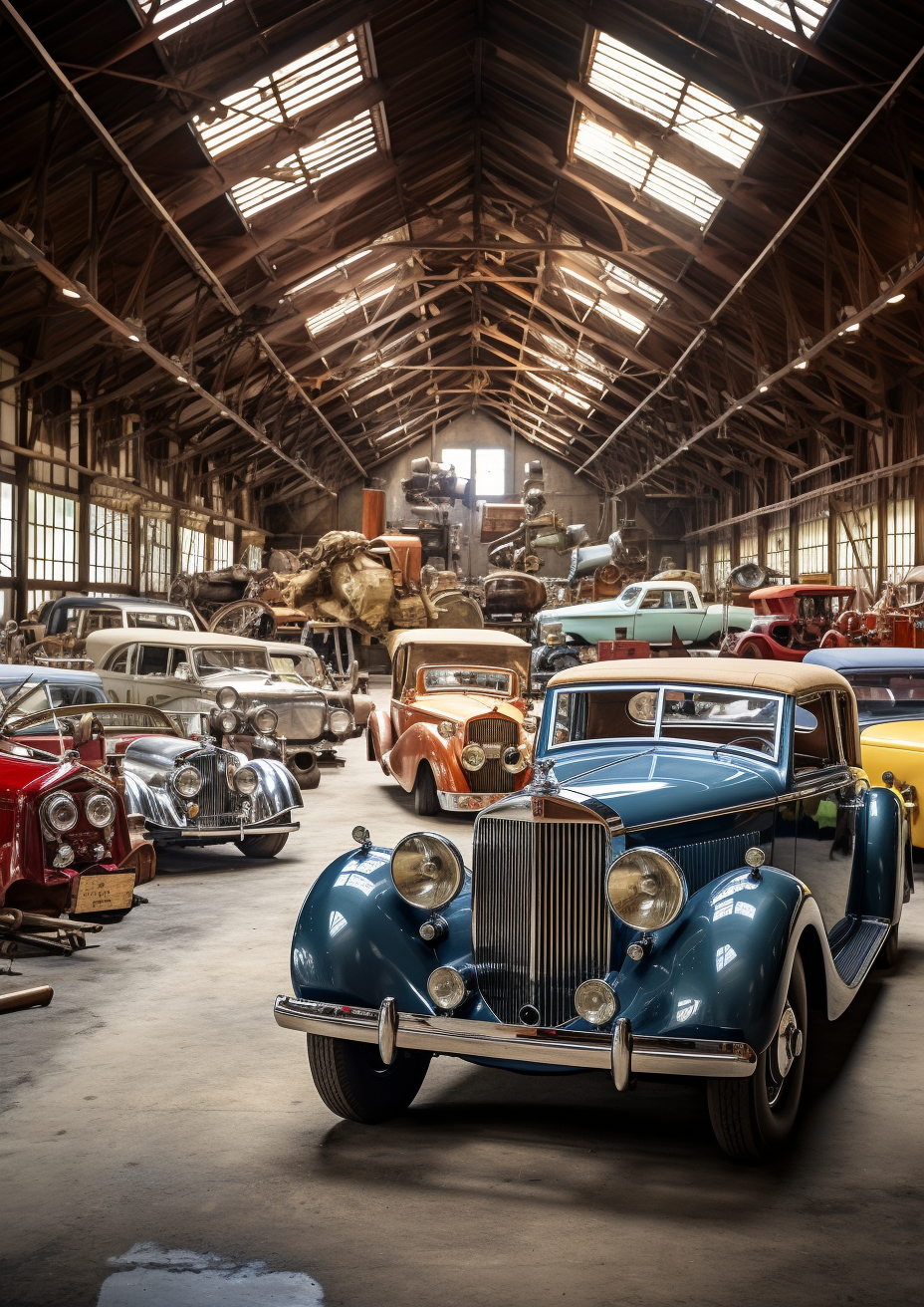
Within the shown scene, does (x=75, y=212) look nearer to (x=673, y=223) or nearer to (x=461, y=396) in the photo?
(x=673, y=223)

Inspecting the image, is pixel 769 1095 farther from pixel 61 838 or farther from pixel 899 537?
pixel 899 537

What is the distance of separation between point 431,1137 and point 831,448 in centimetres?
2721

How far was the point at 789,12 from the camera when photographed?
15.1 m

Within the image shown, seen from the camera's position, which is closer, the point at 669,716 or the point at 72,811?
the point at 669,716

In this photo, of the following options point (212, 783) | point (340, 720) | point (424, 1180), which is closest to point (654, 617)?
point (340, 720)

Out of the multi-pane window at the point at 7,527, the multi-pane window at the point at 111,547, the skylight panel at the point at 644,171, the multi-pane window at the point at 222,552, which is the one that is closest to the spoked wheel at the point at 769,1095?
the multi-pane window at the point at 7,527

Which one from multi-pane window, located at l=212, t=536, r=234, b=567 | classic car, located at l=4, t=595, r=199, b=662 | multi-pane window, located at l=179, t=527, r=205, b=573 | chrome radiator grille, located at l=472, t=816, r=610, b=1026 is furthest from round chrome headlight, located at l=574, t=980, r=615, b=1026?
multi-pane window, located at l=212, t=536, r=234, b=567

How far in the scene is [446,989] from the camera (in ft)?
13.4

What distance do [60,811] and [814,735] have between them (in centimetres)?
404

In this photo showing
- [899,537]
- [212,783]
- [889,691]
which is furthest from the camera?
[899,537]

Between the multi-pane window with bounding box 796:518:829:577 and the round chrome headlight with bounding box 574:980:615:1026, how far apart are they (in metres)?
27.1

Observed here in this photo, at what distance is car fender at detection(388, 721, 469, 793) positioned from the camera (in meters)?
10.6

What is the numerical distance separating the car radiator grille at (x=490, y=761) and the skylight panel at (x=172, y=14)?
9433 mm

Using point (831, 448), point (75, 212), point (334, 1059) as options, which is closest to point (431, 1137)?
point (334, 1059)
